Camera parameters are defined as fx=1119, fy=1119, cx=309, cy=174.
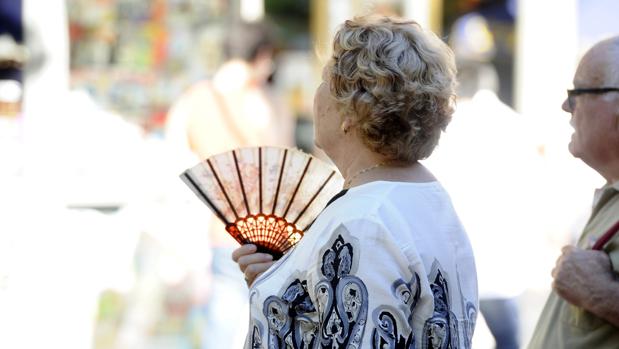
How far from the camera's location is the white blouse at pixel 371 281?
88.0 inches

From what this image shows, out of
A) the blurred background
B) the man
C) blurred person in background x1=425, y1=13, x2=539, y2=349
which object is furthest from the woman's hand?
blurred person in background x1=425, y1=13, x2=539, y2=349

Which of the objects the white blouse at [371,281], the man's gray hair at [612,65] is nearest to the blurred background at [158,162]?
the man's gray hair at [612,65]

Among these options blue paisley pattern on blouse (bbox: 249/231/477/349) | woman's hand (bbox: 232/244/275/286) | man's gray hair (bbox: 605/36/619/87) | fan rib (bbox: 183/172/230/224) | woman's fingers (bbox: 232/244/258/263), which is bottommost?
blue paisley pattern on blouse (bbox: 249/231/477/349)

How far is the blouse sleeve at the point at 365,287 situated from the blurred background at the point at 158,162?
2592mm

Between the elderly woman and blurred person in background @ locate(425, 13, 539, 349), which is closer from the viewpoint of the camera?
the elderly woman

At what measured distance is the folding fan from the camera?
8.66 feet

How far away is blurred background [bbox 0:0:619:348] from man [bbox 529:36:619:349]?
2216 millimetres

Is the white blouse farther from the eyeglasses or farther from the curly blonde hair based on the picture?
the eyeglasses

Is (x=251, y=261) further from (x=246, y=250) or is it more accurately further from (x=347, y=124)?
(x=347, y=124)

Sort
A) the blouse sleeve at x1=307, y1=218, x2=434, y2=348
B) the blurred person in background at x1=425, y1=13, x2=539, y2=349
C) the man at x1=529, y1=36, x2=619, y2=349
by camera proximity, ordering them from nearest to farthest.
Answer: the blouse sleeve at x1=307, y1=218, x2=434, y2=348 < the man at x1=529, y1=36, x2=619, y2=349 < the blurred person in background at x1=425, y1=13, x2=539, y2=349

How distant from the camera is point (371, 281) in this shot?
2.23m

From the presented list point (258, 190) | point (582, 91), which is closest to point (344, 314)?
point (258, 190)

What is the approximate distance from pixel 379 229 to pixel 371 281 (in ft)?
0.35

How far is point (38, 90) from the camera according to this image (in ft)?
20.6
